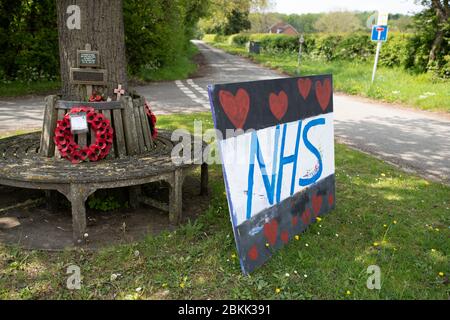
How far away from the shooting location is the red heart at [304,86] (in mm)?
3687

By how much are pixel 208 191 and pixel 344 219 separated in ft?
5.24

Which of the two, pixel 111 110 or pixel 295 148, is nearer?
pixel 295 148

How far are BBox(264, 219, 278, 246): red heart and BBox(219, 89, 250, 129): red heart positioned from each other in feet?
2.87

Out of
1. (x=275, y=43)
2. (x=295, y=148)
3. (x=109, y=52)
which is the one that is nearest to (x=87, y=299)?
(x=295, y=148)

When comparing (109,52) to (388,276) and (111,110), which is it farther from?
(388,276)

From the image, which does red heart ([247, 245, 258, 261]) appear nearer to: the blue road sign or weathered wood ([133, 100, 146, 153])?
weathered wood ([133, 100, 146, 153])

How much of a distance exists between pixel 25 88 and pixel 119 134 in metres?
9.16

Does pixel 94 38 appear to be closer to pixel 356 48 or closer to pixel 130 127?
pixel 130 127

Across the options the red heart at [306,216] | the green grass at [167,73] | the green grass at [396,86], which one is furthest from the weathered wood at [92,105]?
the green grass at [167,73]

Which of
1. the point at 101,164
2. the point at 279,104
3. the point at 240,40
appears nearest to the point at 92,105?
the point at 101,164

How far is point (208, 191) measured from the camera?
4801 millimetres

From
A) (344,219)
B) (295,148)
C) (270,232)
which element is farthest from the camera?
(344,219)

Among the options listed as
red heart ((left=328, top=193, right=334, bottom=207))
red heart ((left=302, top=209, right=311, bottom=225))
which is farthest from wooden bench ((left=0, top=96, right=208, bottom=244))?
red heart ((left=328, top=193, right=334, bottom=207))

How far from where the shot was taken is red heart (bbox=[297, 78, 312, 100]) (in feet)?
12.1
